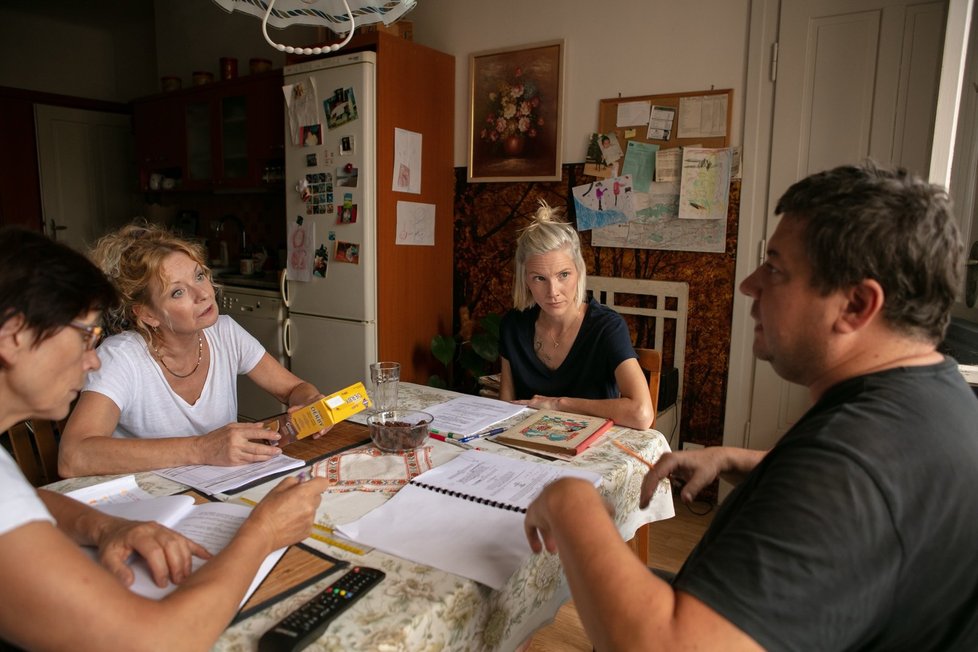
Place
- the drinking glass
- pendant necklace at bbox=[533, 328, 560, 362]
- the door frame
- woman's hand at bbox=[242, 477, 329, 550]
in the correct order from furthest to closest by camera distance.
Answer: the door frame, pendant necklace at bbox=[533, 328, 560, 362], the drinking glass, woman's hand at bbox=[242, 477, 329, 550]

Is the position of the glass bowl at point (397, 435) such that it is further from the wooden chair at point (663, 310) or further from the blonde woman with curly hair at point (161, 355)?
the wooden chair at point (663, 310)

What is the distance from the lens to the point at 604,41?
9.77 ft

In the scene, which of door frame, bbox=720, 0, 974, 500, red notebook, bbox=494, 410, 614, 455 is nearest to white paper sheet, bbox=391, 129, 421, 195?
door frame, bbox=720, 0, 974, 500

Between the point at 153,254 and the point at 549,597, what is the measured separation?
124 cm

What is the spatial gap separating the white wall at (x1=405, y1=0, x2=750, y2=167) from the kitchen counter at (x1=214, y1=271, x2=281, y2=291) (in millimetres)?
1248

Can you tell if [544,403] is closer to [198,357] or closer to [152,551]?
[198,357]

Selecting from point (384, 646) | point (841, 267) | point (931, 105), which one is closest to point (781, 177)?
point (931, 105)

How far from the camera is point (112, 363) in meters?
1.48

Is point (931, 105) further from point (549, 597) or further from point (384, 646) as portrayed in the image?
point (384, 646)

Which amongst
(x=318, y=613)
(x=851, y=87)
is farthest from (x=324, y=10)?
(x=851, y=87)

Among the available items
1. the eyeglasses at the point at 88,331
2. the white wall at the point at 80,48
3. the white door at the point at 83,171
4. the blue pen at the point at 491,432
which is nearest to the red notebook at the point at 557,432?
the blue pen at the point at 491,432

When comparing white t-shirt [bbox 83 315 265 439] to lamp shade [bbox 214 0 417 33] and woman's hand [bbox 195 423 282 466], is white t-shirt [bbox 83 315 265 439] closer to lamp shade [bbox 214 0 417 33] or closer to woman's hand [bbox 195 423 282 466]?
woman's hand [bbox 195 423 282 466]

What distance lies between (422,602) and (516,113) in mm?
2835

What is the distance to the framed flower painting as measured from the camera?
3.13m
